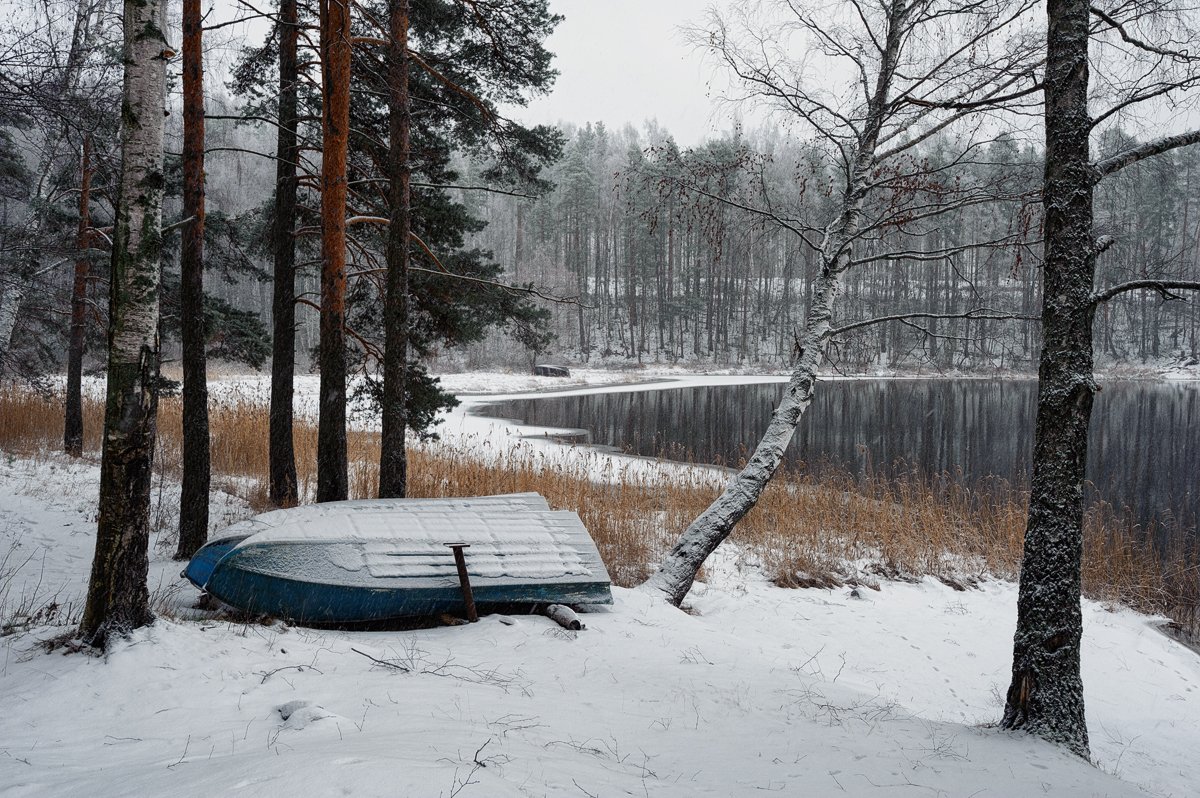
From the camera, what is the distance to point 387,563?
4.88 metres

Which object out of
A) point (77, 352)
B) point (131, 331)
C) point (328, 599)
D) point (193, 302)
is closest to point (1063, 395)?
point (328, 599)

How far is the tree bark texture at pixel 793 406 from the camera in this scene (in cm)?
642

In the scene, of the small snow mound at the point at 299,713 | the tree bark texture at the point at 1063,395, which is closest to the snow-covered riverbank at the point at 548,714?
the small snow mound at the point at 299,713

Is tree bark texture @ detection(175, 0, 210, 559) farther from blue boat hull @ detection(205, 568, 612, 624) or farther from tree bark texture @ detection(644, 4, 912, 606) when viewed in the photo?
tree bark texture @ detection(644, 4, 912, 606)

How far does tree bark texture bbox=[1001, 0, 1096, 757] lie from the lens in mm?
3740

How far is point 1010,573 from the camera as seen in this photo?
8.28 meters

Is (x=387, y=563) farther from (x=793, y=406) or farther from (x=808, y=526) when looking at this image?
(x=808, y=526)

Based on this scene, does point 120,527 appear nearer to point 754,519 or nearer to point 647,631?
point 647,631

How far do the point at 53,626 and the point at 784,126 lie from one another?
257 inches

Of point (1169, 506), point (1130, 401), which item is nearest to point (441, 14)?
point (1169, 506)

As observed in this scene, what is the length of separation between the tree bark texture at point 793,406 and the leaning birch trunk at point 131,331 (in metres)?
4.14

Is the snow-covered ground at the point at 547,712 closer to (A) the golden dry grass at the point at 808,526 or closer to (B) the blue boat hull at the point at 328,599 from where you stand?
(B) the blue boat hull at the point at 328,599

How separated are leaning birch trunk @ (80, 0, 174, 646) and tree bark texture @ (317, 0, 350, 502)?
8.98 feet

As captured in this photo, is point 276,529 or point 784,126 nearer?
point 276,529
